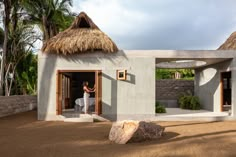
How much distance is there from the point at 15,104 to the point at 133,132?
862 cm

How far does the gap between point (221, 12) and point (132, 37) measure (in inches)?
199

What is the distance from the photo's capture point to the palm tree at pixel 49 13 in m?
16.6

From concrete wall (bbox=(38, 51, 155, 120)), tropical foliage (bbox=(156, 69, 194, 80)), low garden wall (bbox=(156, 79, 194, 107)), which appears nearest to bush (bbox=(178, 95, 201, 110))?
low garden wall (bbox=(156, 79, 194, 107))

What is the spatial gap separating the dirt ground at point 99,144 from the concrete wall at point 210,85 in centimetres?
468

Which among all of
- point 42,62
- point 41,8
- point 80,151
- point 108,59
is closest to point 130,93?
point 108,59

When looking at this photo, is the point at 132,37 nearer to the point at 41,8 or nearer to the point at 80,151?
the point at 41,8

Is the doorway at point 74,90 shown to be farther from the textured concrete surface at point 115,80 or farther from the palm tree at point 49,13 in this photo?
the palm tree at point 49,13

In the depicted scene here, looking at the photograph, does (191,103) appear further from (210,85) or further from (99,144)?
(99,144)

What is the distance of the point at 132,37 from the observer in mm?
16297

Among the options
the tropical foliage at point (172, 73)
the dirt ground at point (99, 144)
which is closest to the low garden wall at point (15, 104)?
the dirt ground at point (99, 144)

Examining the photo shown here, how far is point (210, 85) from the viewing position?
14.2 meters

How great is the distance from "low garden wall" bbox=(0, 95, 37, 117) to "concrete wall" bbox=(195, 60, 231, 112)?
9212 millimetres

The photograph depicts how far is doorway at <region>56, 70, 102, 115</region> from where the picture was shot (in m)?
10.8

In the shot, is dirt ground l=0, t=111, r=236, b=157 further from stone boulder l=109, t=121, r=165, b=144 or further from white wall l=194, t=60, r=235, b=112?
white wall l=194, t=60, r=235, b=112
